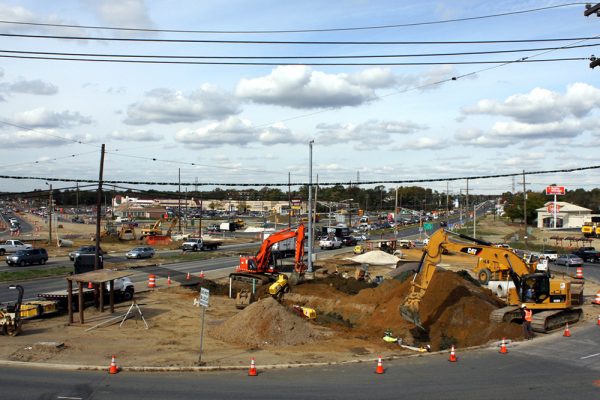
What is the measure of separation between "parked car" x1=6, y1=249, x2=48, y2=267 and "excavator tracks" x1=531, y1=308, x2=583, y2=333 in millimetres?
44599

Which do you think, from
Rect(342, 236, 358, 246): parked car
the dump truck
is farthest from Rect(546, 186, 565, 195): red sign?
the dump truck

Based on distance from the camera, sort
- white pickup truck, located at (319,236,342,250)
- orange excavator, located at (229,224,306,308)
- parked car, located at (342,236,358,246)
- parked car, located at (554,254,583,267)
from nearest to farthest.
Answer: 1. orange excavator, located at (229,224,306,308)
2. parked car, located at (554,254,583,267)
3. white pickup truck, located at (319,236,342,250)
4. parked car, located at (342,236,358,246)

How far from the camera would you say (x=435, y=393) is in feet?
48.1

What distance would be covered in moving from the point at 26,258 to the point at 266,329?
37645 mm

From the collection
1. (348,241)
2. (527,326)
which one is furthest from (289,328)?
(348,241)

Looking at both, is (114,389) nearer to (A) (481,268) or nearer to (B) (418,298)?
(B) (418,298)

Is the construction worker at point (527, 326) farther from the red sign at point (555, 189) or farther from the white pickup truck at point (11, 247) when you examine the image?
the red sign at point (555, 189)

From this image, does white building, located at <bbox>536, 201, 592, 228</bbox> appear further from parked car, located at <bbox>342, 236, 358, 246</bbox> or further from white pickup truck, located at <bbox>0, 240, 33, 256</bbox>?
white pickup truck, located at <bbox>0, 240, 33, 256</bbox>

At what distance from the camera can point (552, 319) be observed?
81.7ft

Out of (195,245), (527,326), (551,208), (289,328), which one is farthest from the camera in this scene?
(551,208)

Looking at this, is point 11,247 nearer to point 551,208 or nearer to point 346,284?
point 346,284

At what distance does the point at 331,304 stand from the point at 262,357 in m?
11.0

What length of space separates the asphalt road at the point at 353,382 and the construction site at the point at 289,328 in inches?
60.1

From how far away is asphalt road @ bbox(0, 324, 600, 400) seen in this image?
47.0 ft
